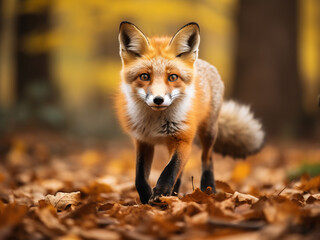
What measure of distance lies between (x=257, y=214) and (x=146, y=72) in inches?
58.0

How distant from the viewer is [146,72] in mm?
2947

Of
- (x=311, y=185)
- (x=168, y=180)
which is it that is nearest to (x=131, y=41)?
(x=168, y=180)

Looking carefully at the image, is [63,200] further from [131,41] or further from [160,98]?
[131,41]

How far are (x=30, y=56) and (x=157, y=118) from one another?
24.8 ft

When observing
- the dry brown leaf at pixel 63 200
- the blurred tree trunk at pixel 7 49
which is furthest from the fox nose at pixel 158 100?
the blurred tree trunk at pixel 7 49

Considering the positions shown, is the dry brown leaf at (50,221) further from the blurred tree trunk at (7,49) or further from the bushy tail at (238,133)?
the blurred tree trunk at (7,49)

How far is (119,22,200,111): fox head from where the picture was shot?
9.52 ft

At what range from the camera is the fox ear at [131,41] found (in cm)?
304

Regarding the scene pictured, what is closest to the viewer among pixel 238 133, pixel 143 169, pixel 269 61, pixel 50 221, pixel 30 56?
pixel 50 221

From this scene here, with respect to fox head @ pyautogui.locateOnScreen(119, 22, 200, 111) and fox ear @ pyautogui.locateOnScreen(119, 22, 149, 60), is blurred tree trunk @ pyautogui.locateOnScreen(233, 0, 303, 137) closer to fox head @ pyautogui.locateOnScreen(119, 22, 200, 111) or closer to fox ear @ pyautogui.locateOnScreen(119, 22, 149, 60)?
fox head @ pyautogui.locateOnScreen(119, 22, 200, 111)

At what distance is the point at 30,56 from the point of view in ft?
31.7

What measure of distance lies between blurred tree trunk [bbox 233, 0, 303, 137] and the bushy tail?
4.94m

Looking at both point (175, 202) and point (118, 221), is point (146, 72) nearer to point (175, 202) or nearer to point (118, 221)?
point (175, 202)

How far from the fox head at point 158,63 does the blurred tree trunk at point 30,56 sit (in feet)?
22.7
